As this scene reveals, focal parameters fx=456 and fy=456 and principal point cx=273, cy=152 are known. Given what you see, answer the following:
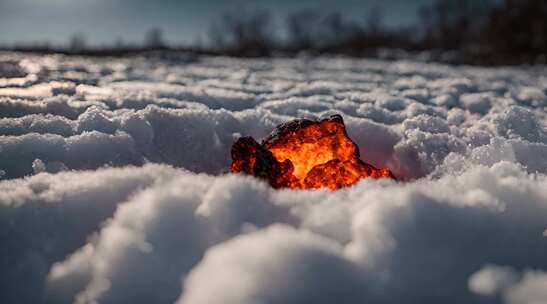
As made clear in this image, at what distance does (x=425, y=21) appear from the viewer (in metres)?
47.4

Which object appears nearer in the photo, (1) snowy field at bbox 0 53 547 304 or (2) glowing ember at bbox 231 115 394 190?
(1) snowy field at bbox 0 53 547 304

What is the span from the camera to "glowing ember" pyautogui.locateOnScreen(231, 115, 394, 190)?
257cm

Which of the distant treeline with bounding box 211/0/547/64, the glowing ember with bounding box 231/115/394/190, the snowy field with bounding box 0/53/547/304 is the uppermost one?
the distant treeline with bounding box 211/0/547/64

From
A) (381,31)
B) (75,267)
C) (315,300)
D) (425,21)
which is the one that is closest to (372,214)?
(315,300)

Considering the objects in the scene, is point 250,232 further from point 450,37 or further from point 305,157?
point 450,37

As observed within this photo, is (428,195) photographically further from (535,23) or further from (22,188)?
(535,23)

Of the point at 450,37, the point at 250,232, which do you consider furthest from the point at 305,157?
the point at 450,37

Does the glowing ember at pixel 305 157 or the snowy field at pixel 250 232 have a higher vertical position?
the glowing ember at pixel 305 157

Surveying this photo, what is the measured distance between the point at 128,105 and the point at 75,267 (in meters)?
2.44

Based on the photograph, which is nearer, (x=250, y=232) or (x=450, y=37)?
(x=250, y=232)

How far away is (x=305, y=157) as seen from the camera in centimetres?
299

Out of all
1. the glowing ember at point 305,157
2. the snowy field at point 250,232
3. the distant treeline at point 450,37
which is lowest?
the snowy field at point 250,232

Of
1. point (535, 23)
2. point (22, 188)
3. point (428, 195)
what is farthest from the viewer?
point (535, 23)

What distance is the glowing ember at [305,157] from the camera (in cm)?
257
